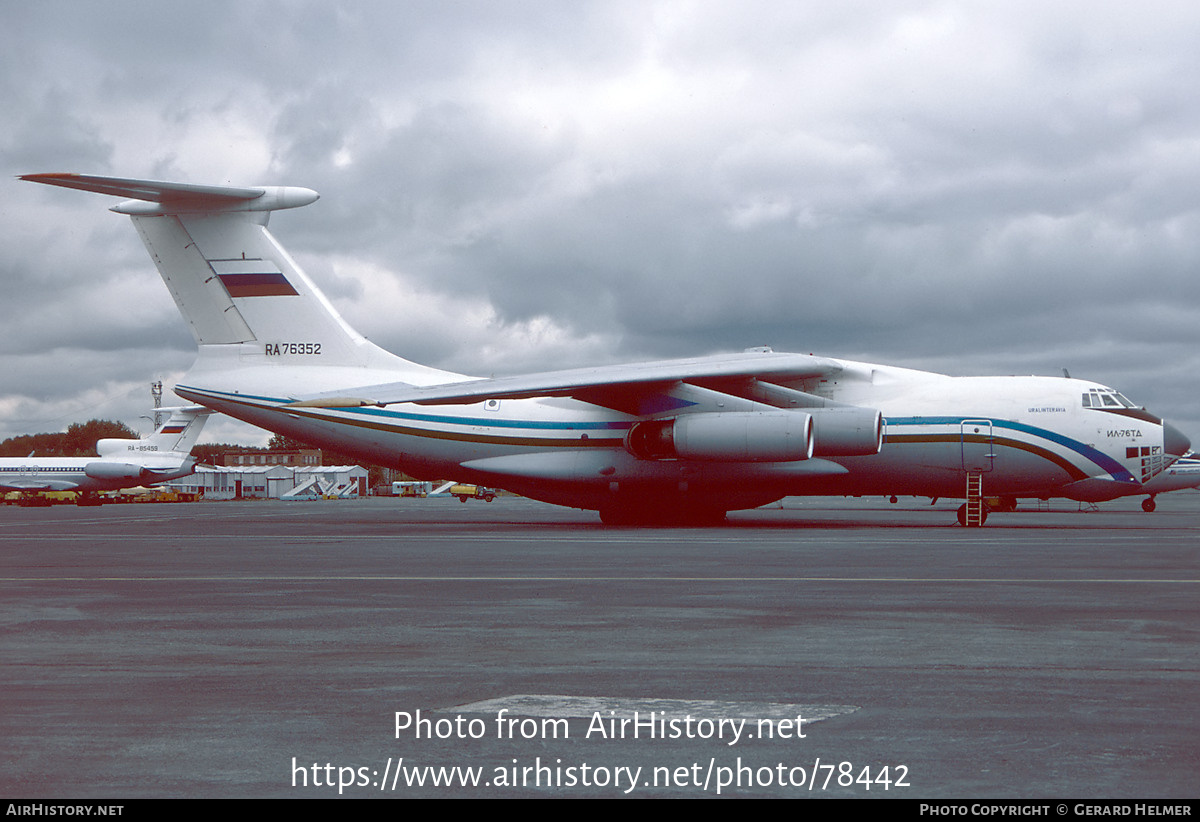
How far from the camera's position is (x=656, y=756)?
4992 millimetres

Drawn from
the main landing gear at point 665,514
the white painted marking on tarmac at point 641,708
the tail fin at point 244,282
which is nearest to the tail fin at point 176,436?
the tail fin at point 244,282

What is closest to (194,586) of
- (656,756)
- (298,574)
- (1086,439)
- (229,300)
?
(298,574)

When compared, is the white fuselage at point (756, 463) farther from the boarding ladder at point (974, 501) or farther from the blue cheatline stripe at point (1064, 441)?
the boarding ladder at point (974, 501)

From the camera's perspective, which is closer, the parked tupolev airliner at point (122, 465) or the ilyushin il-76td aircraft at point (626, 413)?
the ilyushin il-76td aircraft at point (626, 413)

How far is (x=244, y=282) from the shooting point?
99.5 feet

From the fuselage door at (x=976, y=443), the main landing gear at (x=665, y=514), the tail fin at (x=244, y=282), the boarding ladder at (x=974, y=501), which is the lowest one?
the main landing gear at (x=665, y=514)

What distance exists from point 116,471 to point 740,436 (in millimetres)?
53019

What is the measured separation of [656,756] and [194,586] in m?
9.34

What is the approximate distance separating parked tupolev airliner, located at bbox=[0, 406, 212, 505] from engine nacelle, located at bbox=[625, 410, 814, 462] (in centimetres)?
4879

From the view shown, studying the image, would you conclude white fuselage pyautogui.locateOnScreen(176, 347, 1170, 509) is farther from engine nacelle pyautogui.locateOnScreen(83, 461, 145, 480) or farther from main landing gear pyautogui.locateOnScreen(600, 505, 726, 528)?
engine nacelle pyautogui.locateOnScreen(83, 461, 145, 480)

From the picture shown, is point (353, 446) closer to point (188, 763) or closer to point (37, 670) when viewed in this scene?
point (37, 670)

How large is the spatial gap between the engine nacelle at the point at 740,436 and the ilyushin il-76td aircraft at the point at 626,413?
44 millimetres

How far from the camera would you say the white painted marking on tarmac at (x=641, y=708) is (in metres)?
5.80

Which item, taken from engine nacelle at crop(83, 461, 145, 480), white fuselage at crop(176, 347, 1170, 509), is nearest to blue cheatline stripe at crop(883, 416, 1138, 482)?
white fuselage at crop(176, 347, 1170, 509)
